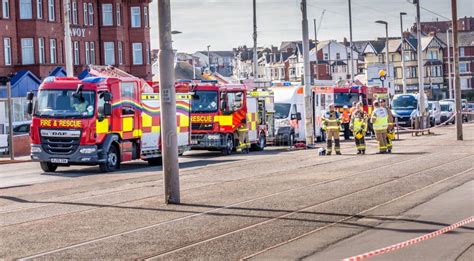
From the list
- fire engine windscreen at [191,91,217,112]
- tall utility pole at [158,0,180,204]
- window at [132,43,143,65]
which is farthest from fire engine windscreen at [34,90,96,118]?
window at [132,43,143,65]

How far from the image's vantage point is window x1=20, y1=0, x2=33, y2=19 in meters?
57.3

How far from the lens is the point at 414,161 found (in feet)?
95.6

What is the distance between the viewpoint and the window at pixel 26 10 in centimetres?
5731

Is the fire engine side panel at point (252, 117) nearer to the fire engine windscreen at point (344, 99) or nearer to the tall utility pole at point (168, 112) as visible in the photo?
the fire engine windscreen at point (344, 99)

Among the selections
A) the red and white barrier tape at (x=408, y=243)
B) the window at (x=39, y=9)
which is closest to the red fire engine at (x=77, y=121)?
the red and white barrier tape at (x=408, y=243)

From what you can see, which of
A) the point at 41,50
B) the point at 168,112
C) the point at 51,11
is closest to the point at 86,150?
the point at 168,112

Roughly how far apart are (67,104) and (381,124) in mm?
10805

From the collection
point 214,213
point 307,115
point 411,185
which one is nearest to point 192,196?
point 214,213

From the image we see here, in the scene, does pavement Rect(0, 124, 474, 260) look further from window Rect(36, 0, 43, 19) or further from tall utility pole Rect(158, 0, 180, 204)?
window Rect(36, 0, 43, 19)

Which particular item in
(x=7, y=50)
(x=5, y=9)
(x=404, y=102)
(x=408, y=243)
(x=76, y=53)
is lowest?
(x=408, y=243)

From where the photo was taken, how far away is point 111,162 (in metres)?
29.3

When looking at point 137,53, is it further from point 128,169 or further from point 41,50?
point 128,169

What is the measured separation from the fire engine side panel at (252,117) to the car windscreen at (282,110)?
4677 millimetres

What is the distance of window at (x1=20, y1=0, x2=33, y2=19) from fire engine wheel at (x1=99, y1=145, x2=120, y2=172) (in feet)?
97.7
